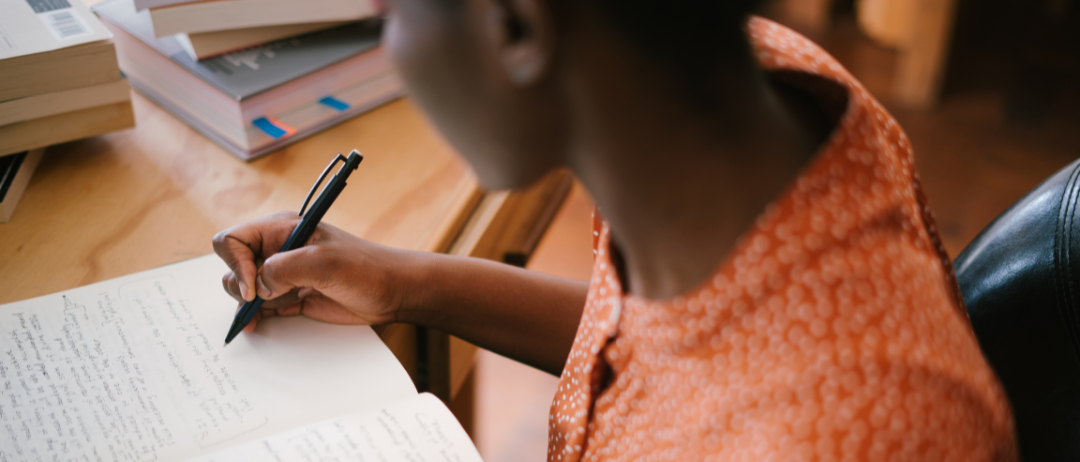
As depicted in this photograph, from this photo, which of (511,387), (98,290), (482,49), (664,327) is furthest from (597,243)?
(511,387)

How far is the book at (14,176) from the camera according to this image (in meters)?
0.75

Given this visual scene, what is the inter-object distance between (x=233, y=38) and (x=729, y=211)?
26.5 inches

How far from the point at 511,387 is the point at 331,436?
1.12 metres

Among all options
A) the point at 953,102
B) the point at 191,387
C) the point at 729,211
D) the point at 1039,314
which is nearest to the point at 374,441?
the point at 191,387

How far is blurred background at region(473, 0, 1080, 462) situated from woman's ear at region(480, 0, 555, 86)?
1.27m

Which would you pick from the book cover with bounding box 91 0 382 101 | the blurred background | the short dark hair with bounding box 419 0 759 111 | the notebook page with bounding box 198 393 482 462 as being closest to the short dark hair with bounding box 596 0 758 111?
the short dark hair with bounding box 419 0 759 111

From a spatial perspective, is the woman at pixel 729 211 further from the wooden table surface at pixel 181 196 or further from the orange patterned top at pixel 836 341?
the wooden table surface at pixel 181 196

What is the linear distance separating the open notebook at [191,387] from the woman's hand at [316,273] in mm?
17

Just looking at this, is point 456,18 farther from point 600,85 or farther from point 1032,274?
point 1032,274

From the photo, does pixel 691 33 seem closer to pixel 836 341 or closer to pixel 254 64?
pixel 836 341

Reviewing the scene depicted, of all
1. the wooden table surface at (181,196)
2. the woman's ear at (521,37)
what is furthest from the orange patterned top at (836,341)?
the wooden table surface at (181,196)

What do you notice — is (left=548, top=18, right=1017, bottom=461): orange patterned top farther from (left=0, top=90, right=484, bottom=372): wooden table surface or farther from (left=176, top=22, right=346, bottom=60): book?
(left=176, top=22, right=346, bottom=60): book

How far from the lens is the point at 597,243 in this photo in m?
0.63

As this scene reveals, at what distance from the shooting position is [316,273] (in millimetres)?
635
